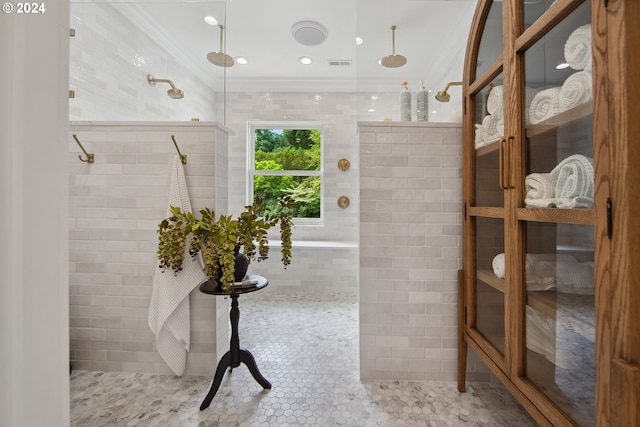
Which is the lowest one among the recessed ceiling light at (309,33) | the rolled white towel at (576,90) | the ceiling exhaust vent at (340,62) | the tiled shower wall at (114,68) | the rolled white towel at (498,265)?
the rolled white towel at (498,265)

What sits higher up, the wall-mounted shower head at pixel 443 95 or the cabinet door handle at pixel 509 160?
the wall-mounted shower head at pixel 443 95

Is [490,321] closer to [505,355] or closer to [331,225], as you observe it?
[505,355]

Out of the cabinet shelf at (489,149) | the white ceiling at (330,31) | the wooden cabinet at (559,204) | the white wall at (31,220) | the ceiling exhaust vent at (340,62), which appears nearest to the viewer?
the white wall at (31,220)

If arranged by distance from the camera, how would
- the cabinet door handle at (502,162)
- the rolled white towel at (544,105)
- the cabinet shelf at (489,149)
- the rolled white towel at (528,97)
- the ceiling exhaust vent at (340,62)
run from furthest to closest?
the ceiling exhaust vent at (340,62), the cabinet shelf at (489,149), the cabinet door handle at (502,162), the rolled white towel at (528,97), the rolled white towel at (544,105)

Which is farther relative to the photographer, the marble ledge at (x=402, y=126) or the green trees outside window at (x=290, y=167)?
the green trees outside window at (x=290, y=167)

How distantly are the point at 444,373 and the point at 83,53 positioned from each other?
319 cm

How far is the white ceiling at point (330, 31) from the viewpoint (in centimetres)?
210

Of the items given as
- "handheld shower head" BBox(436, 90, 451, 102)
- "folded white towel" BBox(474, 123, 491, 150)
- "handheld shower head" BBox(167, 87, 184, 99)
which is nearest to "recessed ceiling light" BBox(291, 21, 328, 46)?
"handheld shower head" BBox(167, 87, 184, 99)

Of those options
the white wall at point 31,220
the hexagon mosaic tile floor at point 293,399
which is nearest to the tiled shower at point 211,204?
the hexagon mosaic tile floor at point 293,399

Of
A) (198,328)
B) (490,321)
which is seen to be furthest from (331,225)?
(490,321)

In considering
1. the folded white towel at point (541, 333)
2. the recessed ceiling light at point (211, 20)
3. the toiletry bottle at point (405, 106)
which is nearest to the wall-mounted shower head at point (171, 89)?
the recessed ceiling light at point (211, 20)

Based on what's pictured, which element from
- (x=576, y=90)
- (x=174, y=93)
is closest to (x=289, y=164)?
(x=174, y=93)

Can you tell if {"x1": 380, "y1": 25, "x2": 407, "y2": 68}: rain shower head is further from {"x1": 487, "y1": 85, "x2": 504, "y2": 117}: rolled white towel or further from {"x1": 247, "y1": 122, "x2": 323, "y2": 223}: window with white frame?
{"x1": 247, "y1": 122, "x2": 323, "y2": 223}: window with white frame

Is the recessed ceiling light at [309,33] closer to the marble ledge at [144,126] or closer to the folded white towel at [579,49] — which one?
the marble ledge at [144,126]
